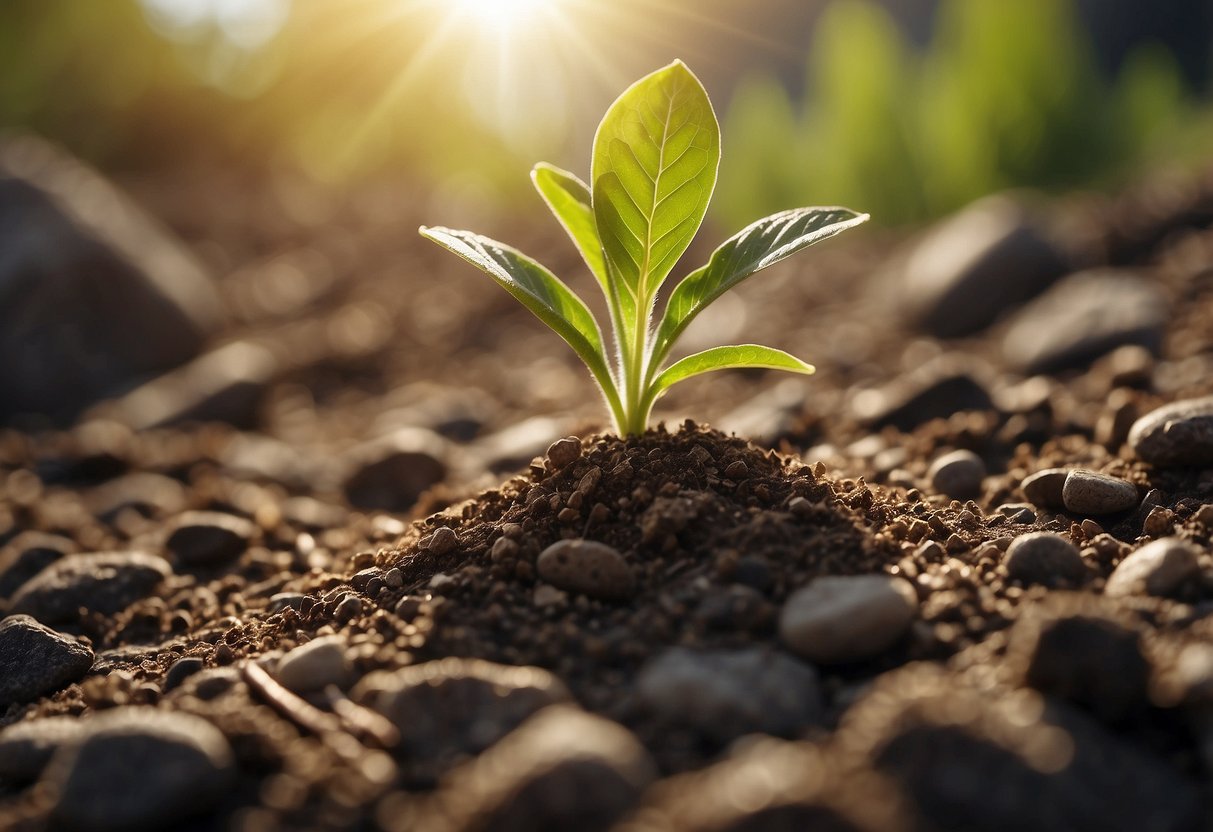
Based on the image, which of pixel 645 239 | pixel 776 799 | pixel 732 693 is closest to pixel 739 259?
pixel 645 239

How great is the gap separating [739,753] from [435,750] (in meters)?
0.48

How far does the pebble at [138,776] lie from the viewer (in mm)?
1459

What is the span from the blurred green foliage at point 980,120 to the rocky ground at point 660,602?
3.44m

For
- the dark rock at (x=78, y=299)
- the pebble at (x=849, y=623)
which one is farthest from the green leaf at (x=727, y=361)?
the dark rock at (x=78, y=299)

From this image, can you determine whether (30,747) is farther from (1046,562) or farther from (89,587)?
(1046,562)

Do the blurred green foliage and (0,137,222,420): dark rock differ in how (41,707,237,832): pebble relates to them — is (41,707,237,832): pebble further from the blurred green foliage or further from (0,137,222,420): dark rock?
the blurred green foliage

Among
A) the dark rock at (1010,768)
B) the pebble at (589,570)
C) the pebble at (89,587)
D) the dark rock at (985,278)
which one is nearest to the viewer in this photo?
the dark rock at (1010,768)

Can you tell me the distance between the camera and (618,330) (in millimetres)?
2340

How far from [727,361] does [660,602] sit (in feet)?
2.02

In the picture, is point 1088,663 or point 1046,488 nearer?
point 1088,663

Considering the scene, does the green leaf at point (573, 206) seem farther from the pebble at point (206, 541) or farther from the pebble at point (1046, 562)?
the pebble at point (206, 541)

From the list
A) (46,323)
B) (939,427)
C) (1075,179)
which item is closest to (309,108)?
(46,323)

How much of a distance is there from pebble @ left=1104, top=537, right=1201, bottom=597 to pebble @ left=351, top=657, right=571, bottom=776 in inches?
40.5

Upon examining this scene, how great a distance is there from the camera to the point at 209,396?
15.5ft
